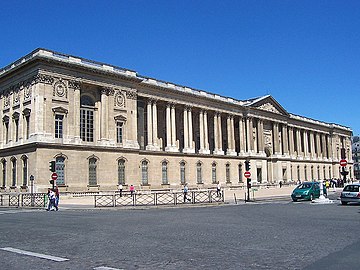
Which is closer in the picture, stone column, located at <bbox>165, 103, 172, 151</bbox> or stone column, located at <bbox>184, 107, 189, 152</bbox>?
stone column, located at <bbox>165, 103, 172, 151</bbox>

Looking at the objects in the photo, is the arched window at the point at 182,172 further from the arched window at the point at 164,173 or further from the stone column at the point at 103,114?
the stone column at the point at 103,114

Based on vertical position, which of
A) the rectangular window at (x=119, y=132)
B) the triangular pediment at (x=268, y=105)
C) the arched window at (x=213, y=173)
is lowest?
the arched window at (x=213, y=173)

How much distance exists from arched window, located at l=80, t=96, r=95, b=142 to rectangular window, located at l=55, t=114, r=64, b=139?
2.73 m

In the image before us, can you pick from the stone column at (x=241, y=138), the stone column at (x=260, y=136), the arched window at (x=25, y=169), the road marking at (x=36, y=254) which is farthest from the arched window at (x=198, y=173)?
the road marking at (x=36, y=254)

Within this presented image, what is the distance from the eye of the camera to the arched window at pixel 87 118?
44250 mm

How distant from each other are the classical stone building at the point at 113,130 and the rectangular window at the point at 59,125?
3cm

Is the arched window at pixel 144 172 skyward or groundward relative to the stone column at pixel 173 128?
groundward

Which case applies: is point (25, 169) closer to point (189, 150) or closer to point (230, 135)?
point (189, 150)

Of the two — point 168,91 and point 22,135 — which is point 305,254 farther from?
point 168,91

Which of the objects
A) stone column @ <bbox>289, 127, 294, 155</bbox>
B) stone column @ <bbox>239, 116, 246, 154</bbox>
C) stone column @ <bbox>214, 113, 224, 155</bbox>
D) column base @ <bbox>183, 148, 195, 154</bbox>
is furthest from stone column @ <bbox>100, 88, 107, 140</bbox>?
stone column @ <bbox>289, 127, 294, 155</bbox>

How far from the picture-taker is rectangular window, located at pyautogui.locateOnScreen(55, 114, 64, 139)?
41.3 m

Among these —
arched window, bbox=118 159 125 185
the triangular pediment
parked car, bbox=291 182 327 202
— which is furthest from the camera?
the triangular pediment

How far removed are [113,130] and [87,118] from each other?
10.6 feet

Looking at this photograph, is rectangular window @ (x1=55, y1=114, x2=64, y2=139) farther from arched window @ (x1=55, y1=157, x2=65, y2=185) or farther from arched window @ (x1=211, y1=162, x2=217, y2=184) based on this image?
arched window @ (x1=211, y1=162, x2=217, y2=184)
